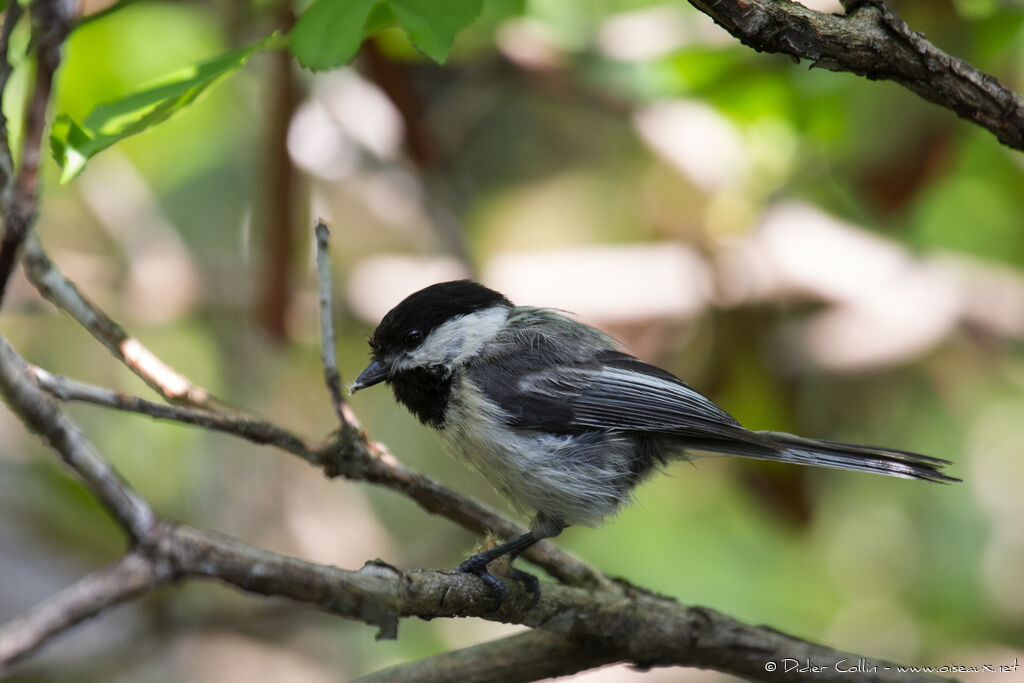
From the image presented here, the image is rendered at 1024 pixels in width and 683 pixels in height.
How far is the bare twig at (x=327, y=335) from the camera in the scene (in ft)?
4.68

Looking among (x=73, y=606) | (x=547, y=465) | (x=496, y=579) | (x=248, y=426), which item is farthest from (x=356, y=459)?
(x=73, y=606)

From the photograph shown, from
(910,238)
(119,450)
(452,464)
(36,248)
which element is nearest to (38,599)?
(119,450)

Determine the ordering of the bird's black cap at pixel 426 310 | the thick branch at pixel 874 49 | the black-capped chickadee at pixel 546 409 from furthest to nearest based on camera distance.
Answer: the bird's black cap at pixel 426 310
the black-capped chickadee at pixel 546 409
the thick branch at pixel 874 49

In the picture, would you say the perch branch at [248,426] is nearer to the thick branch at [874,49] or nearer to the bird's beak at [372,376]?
the bird's beak at [372,376]

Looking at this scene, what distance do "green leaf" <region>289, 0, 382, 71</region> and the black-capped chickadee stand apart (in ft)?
2.58

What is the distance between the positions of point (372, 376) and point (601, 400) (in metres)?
0.51

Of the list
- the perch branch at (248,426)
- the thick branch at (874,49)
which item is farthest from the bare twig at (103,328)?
the thick branch at (874,49)

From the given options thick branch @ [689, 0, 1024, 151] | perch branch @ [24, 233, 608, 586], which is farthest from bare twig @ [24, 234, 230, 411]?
thick branch @ [689, 0, 1024, 151]

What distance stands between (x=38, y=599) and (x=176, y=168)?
152cm

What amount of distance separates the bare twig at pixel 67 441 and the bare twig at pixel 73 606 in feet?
0.14

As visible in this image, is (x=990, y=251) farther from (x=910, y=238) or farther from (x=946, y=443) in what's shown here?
(x=946, y=443)

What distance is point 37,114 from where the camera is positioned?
2.72 feet

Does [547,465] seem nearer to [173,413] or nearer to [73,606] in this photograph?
[173,413]

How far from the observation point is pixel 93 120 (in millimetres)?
1316
